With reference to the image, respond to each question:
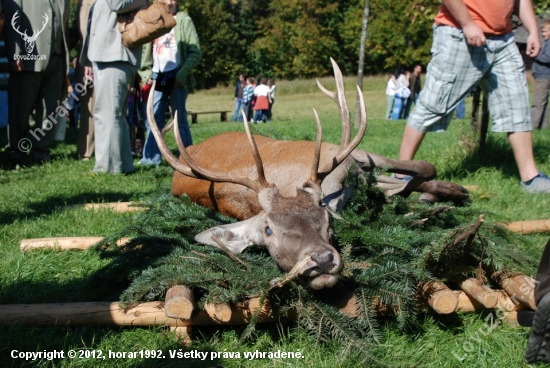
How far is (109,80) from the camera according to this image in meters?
7.79

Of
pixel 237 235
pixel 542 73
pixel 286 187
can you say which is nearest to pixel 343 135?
pixel 286 187

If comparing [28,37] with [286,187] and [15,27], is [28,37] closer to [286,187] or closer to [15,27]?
[15,27]

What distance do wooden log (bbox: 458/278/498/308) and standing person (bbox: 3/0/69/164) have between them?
6732 millimetres

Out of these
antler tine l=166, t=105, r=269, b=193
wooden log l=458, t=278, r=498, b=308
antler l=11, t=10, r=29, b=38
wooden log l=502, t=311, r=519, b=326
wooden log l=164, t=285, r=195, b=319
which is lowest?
wooden log l=502, t=311, r=519, b=326

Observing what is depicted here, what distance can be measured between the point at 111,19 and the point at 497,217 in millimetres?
5032

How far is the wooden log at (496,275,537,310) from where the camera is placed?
11.3 feet

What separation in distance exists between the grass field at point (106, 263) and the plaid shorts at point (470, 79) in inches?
32.1

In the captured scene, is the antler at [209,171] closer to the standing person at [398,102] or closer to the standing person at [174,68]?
the standing person at [174,68]

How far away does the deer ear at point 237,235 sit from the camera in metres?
4.27

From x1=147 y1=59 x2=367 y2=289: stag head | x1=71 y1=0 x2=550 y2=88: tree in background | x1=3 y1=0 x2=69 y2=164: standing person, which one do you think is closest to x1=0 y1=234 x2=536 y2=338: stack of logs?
x1=147 y1=59 x2=367 y2=289: stag head

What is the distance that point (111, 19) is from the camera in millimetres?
7715

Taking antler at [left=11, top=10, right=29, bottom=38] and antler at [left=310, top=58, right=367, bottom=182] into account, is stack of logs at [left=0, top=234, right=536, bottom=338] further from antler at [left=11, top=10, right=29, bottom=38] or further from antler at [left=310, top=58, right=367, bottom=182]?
antler at [left=11, top=10, right=29, bottom=38]

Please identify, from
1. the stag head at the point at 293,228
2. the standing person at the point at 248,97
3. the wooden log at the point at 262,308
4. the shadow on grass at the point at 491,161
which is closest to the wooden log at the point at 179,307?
the wooden log at the point at 262,308

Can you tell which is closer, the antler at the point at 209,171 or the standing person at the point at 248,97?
the antler at the point at 209,171
